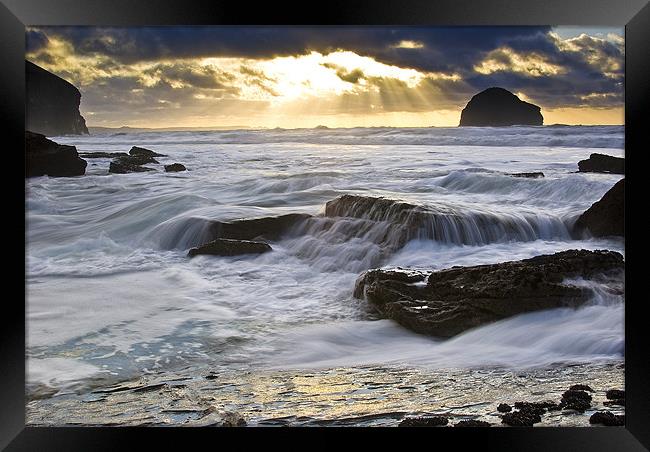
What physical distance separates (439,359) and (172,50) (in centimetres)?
247

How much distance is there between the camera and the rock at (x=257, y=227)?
443cm

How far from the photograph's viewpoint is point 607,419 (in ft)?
10.5

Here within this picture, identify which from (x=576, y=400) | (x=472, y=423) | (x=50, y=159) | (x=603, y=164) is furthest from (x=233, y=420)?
(x=603, y=164)

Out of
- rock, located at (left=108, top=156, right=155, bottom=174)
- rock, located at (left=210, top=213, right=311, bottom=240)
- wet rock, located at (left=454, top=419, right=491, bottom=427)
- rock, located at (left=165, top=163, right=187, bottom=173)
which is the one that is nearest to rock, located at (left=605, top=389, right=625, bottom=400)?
wet rock, located at (left=454, top=419, right=491, bottom=427)

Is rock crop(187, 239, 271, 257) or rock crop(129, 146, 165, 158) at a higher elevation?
rock crop(129, 146, 165, 158)

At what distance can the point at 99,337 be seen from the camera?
3.89m

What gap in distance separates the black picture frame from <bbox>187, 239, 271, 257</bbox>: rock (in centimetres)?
134

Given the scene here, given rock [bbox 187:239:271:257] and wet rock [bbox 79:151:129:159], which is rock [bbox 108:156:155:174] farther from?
rock [bbox 187:239:271:257]

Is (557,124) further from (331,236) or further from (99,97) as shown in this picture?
(99,97)

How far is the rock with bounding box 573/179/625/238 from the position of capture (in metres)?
3.99

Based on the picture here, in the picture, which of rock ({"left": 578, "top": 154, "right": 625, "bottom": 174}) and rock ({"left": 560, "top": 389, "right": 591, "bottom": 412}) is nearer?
rock ({"left": 560, "top": 389, "right": 591, "bottom": 412})

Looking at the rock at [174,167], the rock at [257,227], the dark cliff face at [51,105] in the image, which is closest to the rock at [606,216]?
the rock at [257,227]

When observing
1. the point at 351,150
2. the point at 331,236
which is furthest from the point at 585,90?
the point at 331,236

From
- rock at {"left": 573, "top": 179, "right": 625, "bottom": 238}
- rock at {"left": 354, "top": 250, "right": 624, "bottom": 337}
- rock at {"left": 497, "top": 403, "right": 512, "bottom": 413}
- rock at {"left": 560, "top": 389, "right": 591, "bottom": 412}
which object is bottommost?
rock at {"left": 497, "top": 403, "right": 512, "bottom": 413}
